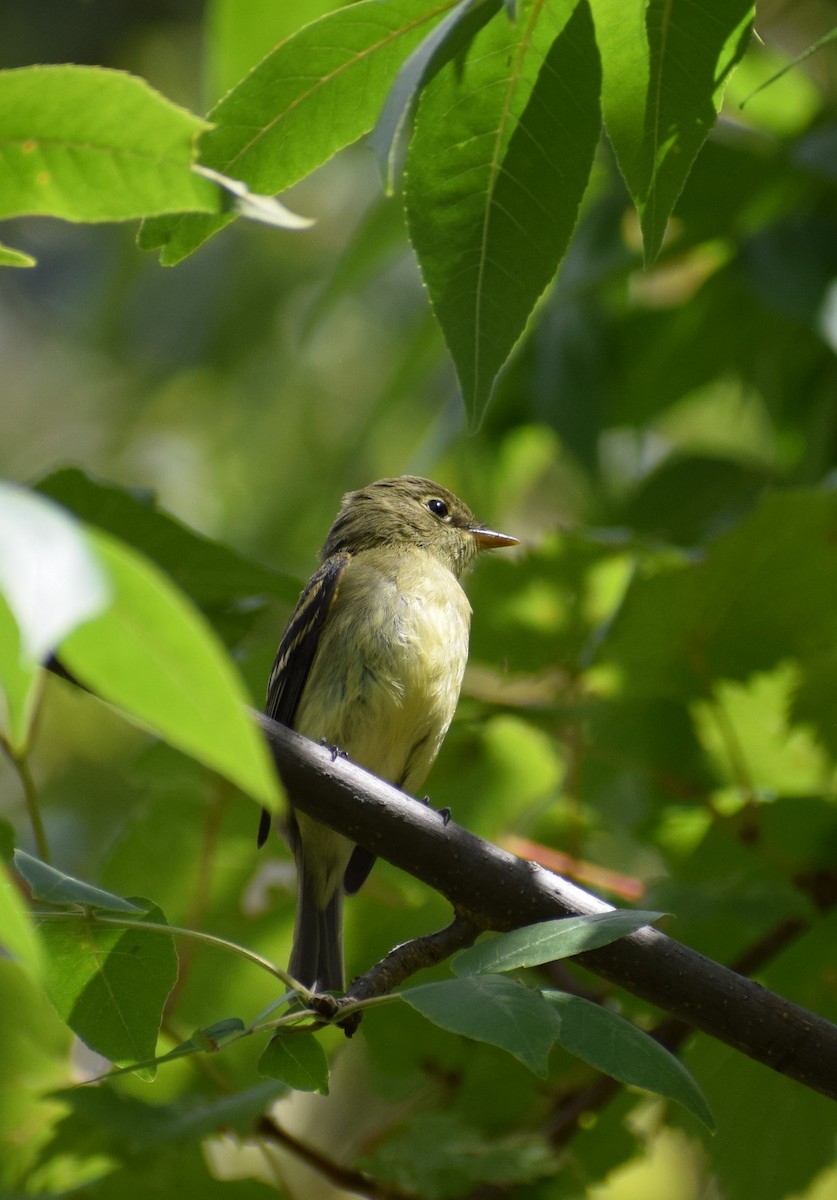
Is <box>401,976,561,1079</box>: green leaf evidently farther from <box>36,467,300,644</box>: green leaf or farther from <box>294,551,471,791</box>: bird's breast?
<box>294,551,471,791</box>: bird's breast

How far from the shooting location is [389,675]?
4.28 m

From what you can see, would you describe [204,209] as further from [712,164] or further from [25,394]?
[25,394]

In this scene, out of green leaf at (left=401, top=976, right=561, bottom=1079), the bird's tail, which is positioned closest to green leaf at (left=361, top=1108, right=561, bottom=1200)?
the bird's tail

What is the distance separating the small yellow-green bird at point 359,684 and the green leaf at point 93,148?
234cm

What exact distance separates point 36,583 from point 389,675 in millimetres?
3232

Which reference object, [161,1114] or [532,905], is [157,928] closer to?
[532,905]

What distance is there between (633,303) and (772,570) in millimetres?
1813

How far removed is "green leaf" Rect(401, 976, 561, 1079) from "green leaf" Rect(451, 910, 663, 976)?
0.17 ft

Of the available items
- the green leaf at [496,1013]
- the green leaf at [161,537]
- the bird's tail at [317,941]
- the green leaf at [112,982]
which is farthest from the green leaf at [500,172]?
the bird's tail at [317,941]

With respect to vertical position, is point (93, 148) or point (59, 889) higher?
point (93, 148)

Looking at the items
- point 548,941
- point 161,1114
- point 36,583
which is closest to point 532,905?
point 548,941

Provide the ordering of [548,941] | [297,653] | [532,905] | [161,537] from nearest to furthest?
[548,941], [532,905], [161,537], [297,653]

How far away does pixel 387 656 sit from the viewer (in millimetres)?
4312

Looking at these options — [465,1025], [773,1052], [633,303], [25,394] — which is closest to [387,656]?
[633,303]
